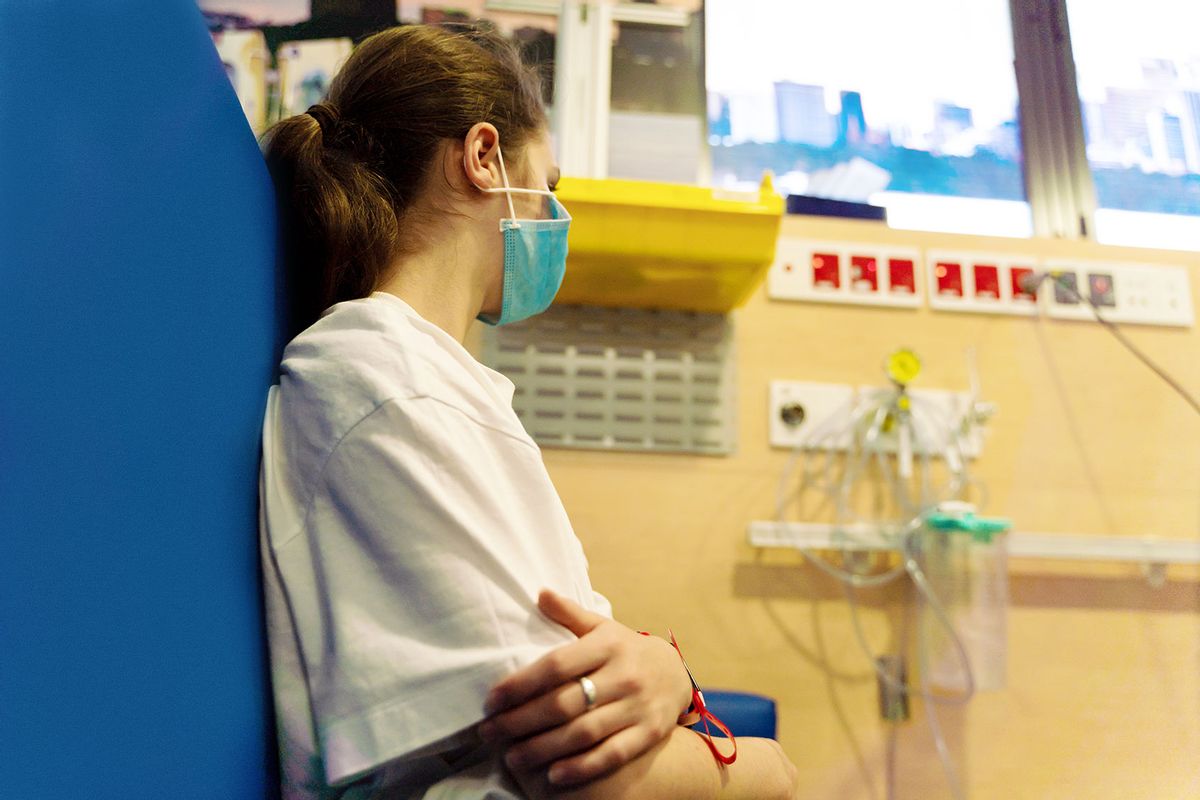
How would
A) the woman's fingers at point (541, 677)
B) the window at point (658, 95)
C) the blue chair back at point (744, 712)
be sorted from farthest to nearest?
the window at point (658, 95)
the blue chair back at point (744, 712)
the woman's fingers at point (541, 677)

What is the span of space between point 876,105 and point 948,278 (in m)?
0.60

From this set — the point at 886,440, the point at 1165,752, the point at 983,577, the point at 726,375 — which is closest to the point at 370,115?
the point at 726,375

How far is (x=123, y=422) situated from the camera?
455 millimetres

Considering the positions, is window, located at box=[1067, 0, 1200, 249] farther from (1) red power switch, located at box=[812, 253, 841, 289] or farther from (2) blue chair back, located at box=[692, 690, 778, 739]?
(2) blue chair back, located at box=[692, 690, 778, 739]

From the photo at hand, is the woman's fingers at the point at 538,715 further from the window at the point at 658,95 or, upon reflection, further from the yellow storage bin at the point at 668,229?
the window at the point at 658,95

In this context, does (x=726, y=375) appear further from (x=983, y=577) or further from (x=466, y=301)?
(x=466, y=301)

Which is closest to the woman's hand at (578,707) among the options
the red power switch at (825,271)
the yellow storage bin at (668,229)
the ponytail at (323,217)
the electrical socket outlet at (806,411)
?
the ponytail at (323,217)

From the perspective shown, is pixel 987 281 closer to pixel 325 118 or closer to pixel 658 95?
pixel 658 95

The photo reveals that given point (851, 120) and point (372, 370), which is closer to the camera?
point (372, 370)

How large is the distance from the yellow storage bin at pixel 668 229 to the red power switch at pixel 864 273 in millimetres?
357

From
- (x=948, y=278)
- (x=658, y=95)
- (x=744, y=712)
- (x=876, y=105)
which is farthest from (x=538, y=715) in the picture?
(x=876, y=105)

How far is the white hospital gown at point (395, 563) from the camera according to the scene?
588 mm

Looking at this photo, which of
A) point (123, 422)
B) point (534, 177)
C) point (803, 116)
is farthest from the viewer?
point (803, 116)

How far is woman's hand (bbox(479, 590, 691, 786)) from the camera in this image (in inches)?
23.0
